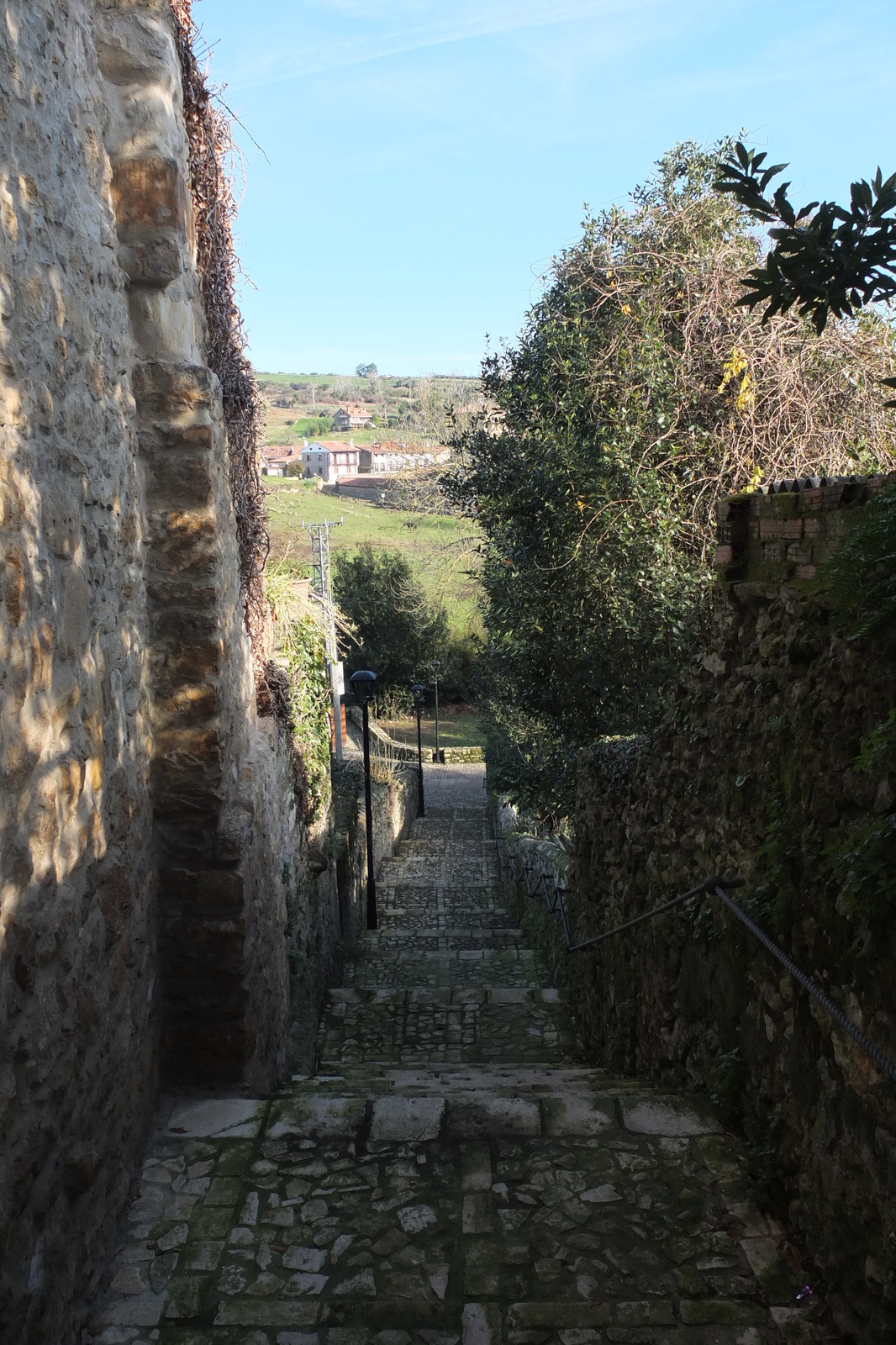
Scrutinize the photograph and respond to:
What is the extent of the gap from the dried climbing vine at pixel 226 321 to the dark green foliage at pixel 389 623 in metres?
26.6

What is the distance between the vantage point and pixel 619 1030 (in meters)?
5.21

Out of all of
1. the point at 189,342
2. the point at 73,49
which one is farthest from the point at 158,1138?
the point at 73,49

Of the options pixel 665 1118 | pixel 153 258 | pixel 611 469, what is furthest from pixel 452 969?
pixel 153 258

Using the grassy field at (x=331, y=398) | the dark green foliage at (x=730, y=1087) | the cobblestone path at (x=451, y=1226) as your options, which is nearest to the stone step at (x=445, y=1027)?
the cobblestone path at (x=451, y=1226)

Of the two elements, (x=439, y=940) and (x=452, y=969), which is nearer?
(x=452, y=969)

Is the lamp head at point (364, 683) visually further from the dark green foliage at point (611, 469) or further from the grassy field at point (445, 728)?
the grassy field at point (445, 728)

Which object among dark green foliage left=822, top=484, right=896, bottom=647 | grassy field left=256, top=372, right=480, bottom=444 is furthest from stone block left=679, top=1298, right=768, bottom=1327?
grassy field left=256, top=372, right=480, bottom=444

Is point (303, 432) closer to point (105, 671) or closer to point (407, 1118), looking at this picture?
point (105, 671)

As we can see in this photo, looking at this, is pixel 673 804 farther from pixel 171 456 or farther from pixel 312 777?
pixel 312 777

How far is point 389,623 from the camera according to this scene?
108ft

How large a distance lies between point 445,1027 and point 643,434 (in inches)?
197

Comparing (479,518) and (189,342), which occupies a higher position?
(189,342)

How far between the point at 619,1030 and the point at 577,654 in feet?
11.7

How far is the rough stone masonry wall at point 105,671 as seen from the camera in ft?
7.66
